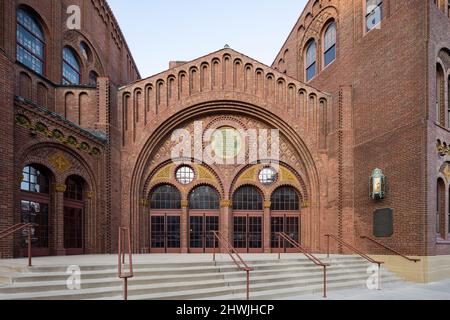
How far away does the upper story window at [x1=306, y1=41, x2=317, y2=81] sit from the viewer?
18859 millimetres

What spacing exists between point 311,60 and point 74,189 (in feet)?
48.0

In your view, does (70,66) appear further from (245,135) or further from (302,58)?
(302,58)

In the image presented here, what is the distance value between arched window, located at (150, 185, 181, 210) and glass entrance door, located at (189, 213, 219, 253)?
1078 millimetres

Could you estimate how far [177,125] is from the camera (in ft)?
51.9

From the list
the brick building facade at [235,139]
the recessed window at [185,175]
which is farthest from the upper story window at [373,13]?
the recessed window at [185,175]

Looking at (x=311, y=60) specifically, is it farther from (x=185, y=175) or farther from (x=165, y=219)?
(x=165, y=219)

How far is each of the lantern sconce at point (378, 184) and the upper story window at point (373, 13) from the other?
6366mm

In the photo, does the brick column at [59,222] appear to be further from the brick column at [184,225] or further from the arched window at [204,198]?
the arched window at [204,198]

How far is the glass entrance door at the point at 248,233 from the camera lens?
16016mm

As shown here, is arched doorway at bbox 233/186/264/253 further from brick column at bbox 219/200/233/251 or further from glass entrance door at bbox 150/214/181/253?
glass entrance door at bbox 150/214/181/253

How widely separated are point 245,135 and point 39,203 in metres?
9.36

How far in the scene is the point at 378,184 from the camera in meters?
12.5

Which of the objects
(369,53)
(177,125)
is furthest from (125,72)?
(369,53)

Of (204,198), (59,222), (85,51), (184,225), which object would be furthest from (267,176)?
(85,51)
